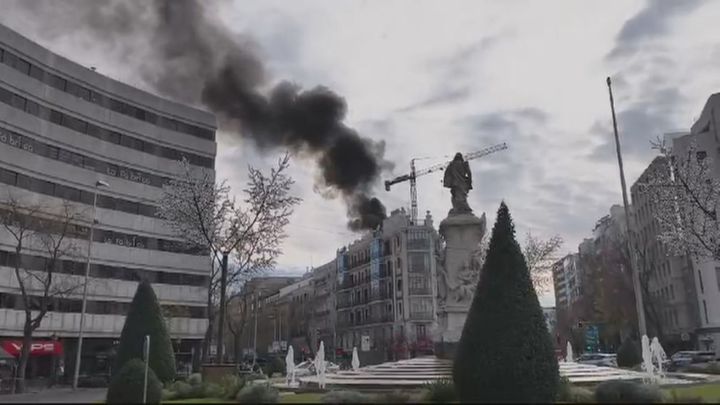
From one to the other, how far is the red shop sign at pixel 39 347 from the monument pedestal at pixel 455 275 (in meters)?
38.9

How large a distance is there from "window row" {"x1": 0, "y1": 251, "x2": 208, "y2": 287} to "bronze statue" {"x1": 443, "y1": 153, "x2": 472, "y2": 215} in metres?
27.5

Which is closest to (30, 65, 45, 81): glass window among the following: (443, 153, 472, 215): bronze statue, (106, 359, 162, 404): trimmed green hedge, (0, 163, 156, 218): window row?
(0, 163, 156, 218): window row

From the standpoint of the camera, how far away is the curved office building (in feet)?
172

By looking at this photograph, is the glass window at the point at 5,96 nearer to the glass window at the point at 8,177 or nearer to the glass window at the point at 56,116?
the glass window at the point at 56,116

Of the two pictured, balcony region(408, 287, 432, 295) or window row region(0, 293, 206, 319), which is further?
balcony region(408, 287, 432, 295)

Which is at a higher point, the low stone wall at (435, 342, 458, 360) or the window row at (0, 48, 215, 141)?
the window row at (0, 48, 215, 141)

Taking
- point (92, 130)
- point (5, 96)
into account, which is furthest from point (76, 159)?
point (5, 96)

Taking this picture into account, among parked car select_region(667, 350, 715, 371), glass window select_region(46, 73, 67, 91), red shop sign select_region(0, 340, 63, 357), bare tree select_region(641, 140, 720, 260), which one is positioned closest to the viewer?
bare tree select_region(641, 140, 720, 260)

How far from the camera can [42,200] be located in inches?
2096

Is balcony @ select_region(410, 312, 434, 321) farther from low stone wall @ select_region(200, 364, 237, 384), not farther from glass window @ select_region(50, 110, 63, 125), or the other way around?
low stone wall @ select_region(200, 364, 237, 384)

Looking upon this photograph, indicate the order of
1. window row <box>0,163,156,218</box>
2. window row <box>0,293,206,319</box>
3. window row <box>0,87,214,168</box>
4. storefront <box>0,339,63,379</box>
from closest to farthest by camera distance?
window row <box>0,293,206,319</box> < window row <box>0,163,156,218</box> < window row <box>0,87,214,168</box> < storefront <box>0,339,63,379</box>

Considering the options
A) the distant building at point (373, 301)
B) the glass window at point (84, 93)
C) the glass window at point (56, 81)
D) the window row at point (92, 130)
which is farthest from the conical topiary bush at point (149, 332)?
the distant building at point (373, 301)

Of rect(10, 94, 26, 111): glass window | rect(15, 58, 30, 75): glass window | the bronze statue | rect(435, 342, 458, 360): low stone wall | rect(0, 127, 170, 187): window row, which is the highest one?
rect(15, 58, 30, 75): glass window

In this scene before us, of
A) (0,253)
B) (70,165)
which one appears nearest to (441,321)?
(0,253)
